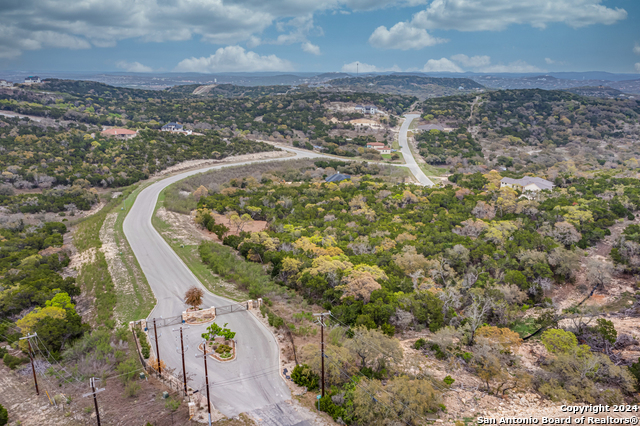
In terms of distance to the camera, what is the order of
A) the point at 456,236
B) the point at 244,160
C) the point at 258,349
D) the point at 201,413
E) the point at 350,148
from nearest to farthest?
the point at 201,413 < the point at 258,349 < the point at 456,236 < the point at 244,160 < the point at 350,148

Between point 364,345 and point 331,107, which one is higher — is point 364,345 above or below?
below

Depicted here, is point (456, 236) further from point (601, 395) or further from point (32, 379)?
point (32, 379)

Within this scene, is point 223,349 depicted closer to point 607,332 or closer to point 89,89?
point 607,332

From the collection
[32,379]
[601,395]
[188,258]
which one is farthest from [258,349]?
[601,395]

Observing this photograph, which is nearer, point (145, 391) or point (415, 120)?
point (145, 391)

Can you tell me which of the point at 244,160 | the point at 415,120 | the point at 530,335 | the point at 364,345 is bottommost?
the point at 530,335

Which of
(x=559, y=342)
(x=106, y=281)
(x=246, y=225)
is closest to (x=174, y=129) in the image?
(x=246, y=225)

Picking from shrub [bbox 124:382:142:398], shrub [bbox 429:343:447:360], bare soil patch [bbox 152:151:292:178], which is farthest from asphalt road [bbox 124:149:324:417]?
bare soil patch [bbox 152:151:292:178]
